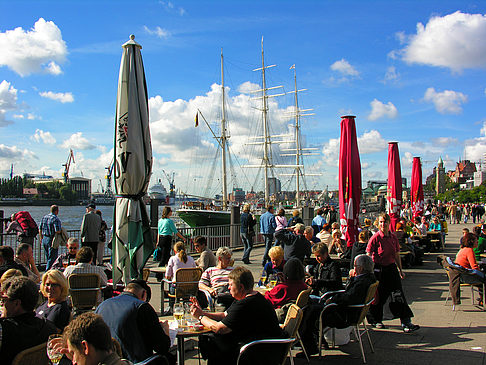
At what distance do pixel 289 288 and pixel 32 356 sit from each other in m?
3.39

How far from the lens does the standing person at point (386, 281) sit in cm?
692

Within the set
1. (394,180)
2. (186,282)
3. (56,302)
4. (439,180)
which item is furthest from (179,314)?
(439,180)

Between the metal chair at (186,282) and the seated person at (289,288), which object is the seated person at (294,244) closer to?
the metal chair at (186,282)

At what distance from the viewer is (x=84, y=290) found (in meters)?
6.11

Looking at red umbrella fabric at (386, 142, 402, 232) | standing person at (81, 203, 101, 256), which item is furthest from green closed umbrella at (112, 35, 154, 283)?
red umbrella fabric at (386, 142, 402, 232)

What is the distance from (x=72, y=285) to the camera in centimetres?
609

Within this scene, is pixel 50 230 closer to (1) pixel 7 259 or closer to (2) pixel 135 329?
(1) pixel 7 259

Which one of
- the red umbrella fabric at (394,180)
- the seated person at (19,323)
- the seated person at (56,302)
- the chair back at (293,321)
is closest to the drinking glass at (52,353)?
the seated person at (19,323)

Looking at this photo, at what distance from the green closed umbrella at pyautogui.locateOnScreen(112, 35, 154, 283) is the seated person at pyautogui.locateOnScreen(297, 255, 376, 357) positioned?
249cm

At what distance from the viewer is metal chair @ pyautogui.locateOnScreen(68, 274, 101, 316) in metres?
6.08

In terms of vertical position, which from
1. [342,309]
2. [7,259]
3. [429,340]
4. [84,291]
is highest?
[7,259]

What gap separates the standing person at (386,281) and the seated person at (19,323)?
5283mm

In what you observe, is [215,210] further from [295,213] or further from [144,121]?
[144,121]

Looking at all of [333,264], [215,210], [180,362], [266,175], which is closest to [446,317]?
[333,264]
